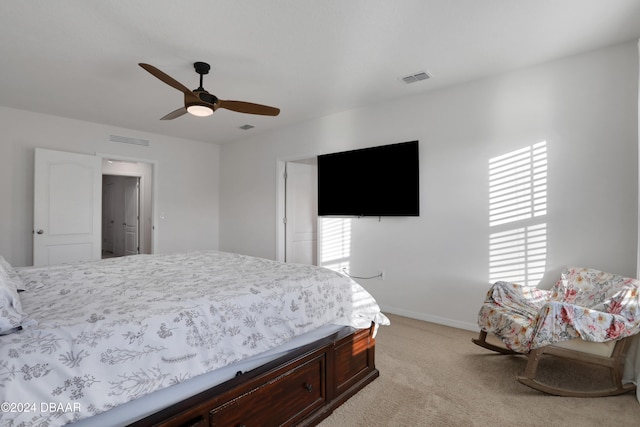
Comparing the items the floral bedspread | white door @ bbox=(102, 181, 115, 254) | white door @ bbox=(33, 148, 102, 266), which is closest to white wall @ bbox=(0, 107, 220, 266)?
white door @ bbox=(33, 148, 102, 266)

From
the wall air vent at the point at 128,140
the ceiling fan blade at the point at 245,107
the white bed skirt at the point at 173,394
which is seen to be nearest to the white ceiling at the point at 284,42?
the ceiling fan blade at the point at 245,107

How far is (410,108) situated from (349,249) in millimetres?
1897

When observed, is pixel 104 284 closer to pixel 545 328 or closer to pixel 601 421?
pixel 545 328

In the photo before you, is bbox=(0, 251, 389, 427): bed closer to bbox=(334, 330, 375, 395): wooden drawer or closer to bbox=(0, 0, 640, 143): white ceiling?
bbox=(334, 330, 375, 395): wooden drawer

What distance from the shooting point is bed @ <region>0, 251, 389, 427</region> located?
3.51 ft

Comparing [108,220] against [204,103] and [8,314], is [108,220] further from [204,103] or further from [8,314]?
[8,314]

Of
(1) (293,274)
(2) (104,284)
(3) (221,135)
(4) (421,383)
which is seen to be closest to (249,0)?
(1) (293,274)

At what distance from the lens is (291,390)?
5.63 ft

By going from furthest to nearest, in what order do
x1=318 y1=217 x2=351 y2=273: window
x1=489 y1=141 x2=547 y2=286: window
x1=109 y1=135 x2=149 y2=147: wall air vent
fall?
x1=109 y1=135 x2=149 y2=147: wall air vent
x1=318 y1=217 x2=351 y2=273: window
x1=489 y1=141 x2=547 y2=286: window

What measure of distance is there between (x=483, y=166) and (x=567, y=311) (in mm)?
1605

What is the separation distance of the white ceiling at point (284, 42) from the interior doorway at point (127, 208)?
8.51 ft

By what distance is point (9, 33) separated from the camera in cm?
241

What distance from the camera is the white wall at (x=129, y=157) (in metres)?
4.15

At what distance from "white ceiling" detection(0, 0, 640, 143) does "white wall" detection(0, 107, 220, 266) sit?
2.48ft
